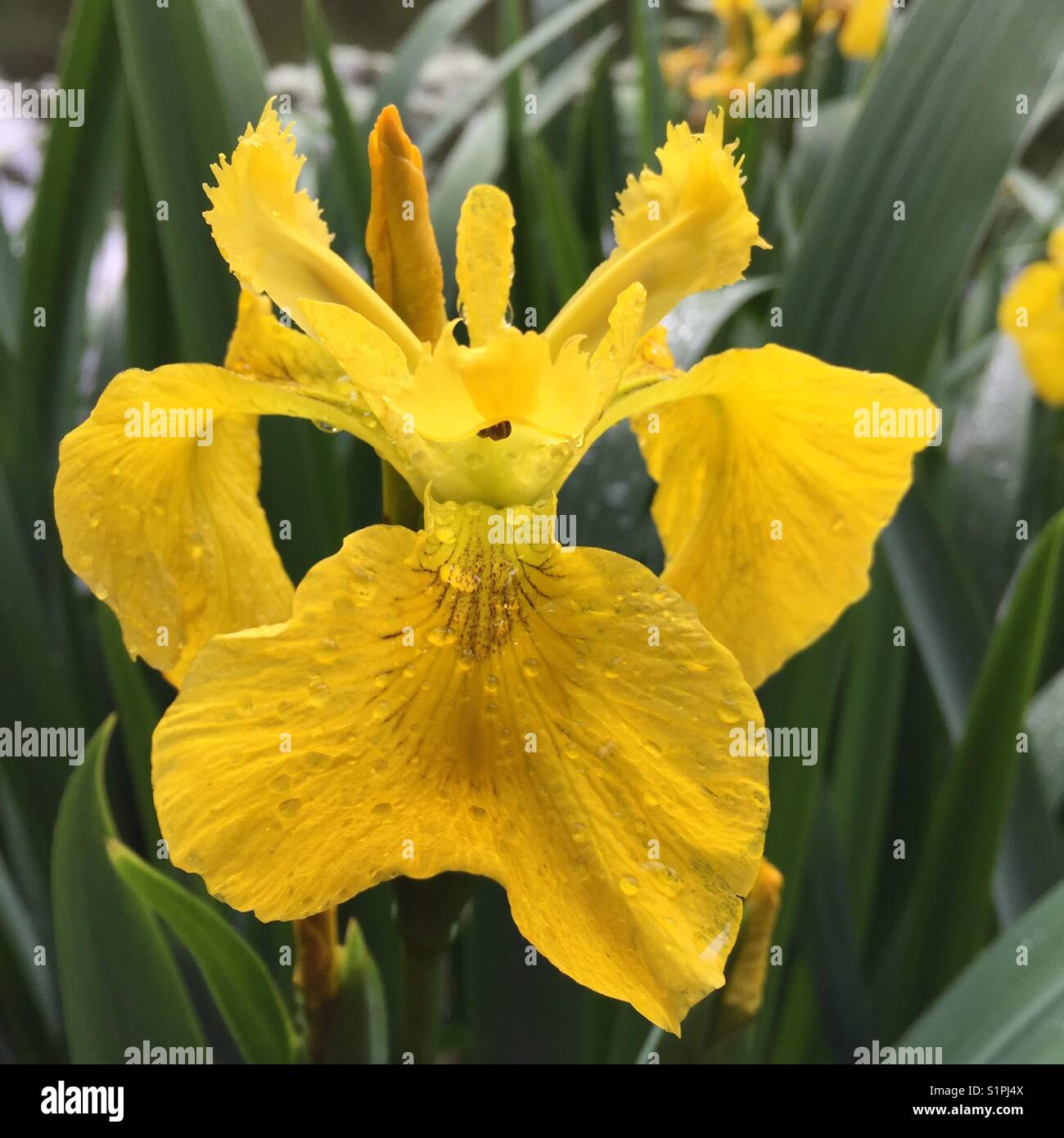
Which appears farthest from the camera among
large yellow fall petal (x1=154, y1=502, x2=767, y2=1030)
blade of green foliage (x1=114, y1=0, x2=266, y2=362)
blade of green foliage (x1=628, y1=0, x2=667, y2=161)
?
blade of green foliage (x1=628, y1=0, x2=667, y2=161)

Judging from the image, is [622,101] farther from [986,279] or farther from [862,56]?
[986,279]

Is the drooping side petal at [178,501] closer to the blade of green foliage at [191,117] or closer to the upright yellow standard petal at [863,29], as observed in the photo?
the blade of green foliage at [191,117]

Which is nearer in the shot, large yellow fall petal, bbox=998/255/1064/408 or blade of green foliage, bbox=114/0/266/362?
blade of green foliage, bbox=114/0/266/362

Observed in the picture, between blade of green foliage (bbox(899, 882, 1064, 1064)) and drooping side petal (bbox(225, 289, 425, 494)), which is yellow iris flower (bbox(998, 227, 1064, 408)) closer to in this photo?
blade of green foliage (bbox(899, 882, 1064, 1064))

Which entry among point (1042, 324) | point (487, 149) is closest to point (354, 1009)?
point (487, 149)

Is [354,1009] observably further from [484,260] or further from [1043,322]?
[1043,322]

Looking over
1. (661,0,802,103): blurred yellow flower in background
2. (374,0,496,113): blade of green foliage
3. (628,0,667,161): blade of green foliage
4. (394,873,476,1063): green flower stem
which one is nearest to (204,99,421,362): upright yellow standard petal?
(394,873,476,1063): green flower stem

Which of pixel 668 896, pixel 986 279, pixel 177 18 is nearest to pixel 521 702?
pixel 668 896
